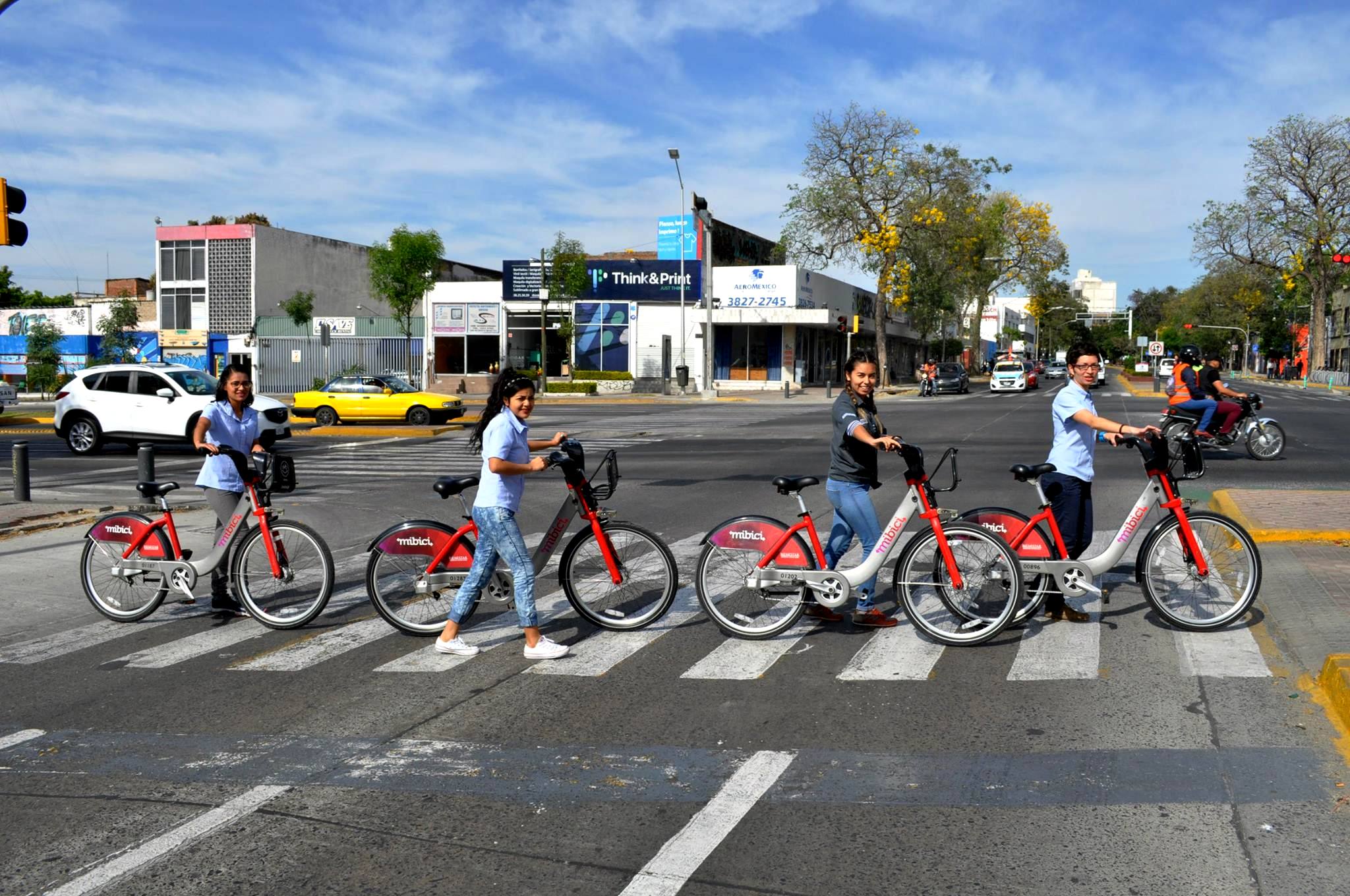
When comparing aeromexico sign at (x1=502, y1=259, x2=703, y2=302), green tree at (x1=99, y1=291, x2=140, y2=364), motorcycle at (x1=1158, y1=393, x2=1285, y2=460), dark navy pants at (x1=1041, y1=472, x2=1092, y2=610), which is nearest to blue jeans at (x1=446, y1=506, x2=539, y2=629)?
dark navy pants at (x1=1041, y1=472, x2=1092, y2=610)

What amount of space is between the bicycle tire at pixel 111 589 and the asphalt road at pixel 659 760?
0.16 meters

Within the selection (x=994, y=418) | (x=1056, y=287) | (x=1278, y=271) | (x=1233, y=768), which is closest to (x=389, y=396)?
(x=994, y=418)

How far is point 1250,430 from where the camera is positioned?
1934cm

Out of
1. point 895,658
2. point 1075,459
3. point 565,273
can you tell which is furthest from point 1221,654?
point 565,273

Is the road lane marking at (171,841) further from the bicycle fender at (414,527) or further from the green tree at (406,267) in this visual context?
the green tree at (406,267)

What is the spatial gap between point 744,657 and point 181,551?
4213mm

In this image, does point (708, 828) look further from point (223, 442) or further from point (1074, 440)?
point (223, 442)

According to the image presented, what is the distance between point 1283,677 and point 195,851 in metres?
5.42

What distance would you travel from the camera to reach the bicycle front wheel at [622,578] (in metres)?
7.45

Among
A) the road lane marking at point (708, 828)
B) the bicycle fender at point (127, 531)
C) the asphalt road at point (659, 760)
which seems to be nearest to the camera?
the road lane marking at point (708, 828)

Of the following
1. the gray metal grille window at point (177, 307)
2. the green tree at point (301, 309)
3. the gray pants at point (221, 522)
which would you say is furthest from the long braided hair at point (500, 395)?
the gray metal grille window at point (177, 307)

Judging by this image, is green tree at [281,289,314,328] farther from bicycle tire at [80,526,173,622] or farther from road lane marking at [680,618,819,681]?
road lane marking at [680,618,819,681]

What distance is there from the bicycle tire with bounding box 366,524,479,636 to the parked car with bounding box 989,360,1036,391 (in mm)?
55900

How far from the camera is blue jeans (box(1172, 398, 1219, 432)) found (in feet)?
61.1
